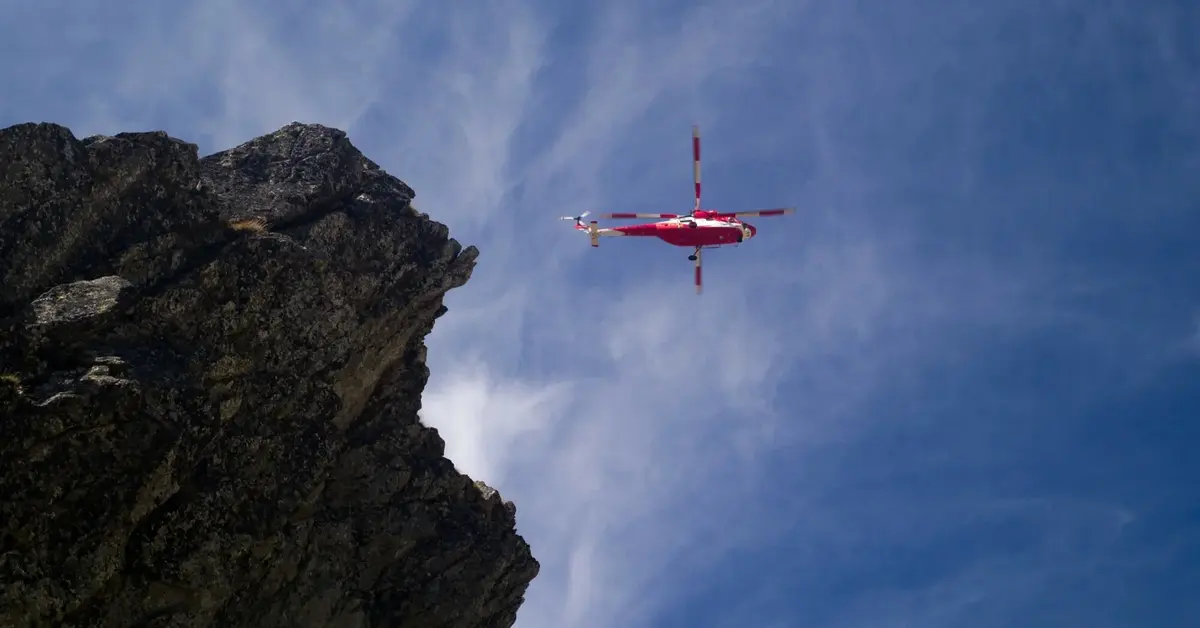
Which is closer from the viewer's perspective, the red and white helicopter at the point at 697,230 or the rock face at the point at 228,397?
the rock face at the point at 228,397

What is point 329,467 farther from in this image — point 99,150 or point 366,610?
point 99,150

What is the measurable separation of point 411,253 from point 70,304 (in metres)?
11.9

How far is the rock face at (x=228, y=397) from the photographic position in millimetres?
22391

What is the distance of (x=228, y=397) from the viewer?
26.1 meters

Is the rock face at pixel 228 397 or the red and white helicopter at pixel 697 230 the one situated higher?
the red and white helicopter at pixel 697 230

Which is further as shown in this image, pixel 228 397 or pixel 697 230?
pixel 697 230

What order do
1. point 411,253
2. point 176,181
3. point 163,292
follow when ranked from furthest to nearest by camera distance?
1. point 411,253
2. point 176,181
3. point 163,292

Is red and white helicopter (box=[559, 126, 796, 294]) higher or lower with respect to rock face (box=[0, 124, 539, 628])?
higher

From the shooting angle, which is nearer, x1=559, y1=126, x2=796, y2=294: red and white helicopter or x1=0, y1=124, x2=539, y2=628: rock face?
x1=0, y1=124, x2=539, y2=628: rock face

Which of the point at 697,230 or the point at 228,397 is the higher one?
the point at 697,230

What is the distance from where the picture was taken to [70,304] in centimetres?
2427

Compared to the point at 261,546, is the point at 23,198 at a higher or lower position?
higher

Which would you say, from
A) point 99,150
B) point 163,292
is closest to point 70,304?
point 163,292

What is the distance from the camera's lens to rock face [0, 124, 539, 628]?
22.4 meters
